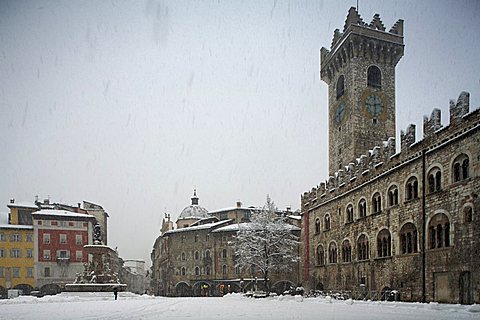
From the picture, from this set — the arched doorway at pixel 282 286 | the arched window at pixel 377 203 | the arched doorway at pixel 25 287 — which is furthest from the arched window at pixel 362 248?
the arched doorway at pixel 25 287

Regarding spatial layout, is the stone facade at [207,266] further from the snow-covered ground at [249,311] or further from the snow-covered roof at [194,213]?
the snow-covered ground at [249,311]

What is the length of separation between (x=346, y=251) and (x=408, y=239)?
32.1 feet

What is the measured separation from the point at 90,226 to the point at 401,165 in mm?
47023

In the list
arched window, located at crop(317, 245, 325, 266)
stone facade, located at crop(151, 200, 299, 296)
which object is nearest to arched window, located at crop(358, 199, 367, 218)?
arched window, located at crop(317, 245, 325, 266)

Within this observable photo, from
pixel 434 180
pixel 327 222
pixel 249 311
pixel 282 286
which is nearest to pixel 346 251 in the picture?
pixel 327 222

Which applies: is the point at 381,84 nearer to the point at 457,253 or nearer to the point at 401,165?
the point at 401,165

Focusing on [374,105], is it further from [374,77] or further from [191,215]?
[191,215]

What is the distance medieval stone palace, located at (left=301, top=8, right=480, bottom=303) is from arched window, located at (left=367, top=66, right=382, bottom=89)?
0.10m

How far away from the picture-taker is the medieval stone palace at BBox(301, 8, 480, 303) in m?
23.2

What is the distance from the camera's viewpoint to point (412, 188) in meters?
27.9

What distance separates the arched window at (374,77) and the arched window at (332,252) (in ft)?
53.0

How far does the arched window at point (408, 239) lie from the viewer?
2742 cm

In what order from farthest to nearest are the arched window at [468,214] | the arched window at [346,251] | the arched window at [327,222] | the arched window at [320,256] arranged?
the arched window at [320,256], the arched window at [327,222], the arched window at [346,251], the arched window at [468,214]

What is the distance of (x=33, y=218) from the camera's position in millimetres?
61219
